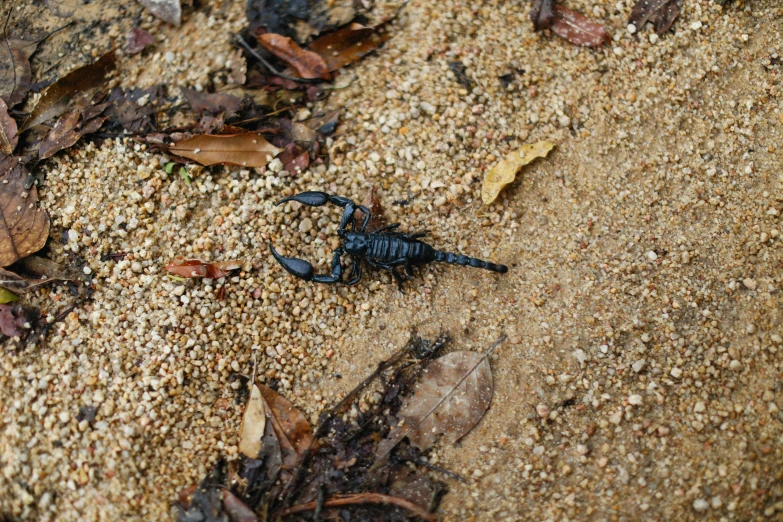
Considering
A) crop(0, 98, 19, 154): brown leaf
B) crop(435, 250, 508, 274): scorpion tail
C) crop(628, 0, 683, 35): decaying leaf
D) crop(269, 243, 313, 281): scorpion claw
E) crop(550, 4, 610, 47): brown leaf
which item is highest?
crop(628, 0, 683, 35): decaying leaf

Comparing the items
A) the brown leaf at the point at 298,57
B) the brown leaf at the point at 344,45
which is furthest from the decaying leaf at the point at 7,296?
the brown leaf at the point at 344,45

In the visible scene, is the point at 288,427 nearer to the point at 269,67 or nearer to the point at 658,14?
the point at 269,67

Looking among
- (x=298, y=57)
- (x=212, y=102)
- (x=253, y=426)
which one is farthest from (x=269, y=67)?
(x=253, y=426)

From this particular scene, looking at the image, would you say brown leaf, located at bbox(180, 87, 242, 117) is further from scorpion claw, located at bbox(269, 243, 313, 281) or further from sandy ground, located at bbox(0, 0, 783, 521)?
scorpion claw, located at bbox(269, 243, 313, 281)

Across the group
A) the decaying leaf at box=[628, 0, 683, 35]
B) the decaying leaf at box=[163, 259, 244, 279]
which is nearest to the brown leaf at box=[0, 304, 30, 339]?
the decaying leaf at box=[163, 259, 244, 279]

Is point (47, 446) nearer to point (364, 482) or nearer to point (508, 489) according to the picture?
point (364, 482)

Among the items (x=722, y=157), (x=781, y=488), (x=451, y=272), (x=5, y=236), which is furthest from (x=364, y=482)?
(x=722, y=157)
